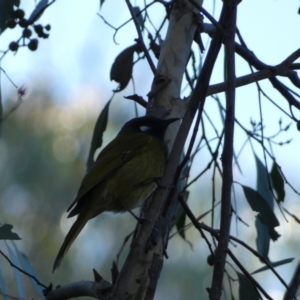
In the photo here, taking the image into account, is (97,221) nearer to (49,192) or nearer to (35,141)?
(49,192)

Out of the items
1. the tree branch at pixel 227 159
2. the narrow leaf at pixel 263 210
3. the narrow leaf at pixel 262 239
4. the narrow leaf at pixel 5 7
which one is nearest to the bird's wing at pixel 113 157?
the narrow leaf at pixel 263 210

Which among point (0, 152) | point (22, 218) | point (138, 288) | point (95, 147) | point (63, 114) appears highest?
point (63, 114)

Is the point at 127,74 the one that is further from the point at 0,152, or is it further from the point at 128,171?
the point at 0,152

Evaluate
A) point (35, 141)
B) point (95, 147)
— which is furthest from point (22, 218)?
point (95, 147)

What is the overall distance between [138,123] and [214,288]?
2016 millimetres

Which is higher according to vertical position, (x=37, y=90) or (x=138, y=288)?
(x=37, y=90)

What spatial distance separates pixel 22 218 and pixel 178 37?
7130mm

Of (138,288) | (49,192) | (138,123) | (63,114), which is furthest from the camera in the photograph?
(63,114)

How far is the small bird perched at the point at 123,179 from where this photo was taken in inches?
117

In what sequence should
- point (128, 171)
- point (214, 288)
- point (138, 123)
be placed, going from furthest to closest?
point (138, 123) < point (128, 171) < point (214, 288)

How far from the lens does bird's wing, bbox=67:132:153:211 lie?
9.90ft

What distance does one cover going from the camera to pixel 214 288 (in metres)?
1.35

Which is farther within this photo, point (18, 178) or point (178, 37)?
point (18, 178)

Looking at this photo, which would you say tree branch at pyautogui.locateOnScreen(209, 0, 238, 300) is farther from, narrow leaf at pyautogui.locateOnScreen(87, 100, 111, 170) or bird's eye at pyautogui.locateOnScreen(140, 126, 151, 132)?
narrow leaf at pyautogui.locateOnScreen(87, 100, 111, 170)
